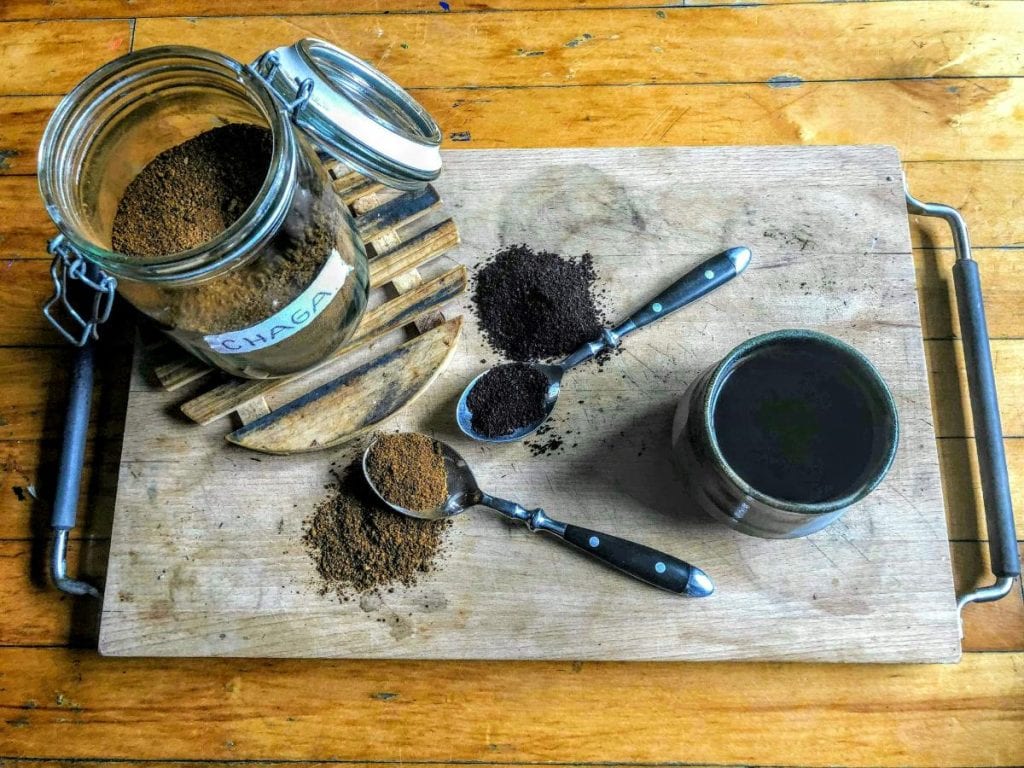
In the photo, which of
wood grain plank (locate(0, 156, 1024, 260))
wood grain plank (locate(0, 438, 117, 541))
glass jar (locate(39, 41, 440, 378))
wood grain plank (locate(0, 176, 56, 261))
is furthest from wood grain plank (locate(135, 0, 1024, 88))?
wood grain plank (locate(0, 438, 117, 541))

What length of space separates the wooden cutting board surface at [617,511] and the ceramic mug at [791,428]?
5.1 inches

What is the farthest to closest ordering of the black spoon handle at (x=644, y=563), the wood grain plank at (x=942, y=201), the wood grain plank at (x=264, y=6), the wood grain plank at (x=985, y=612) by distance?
the wood grain plank at (x=264, y=6) < the wood grain plank at (x=942, y=201) < the wood grain plank at (x=985, y=612) < the black spoon handle at (x=644, y=563)

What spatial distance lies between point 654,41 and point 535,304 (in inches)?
20.2

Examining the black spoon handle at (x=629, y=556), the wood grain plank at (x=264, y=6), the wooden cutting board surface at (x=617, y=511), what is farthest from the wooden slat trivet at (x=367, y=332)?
the wood grain plank at (x=264, y=6)

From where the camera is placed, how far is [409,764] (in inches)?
38.9

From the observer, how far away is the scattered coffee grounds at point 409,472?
3.07 ft

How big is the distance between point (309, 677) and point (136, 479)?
311 mm

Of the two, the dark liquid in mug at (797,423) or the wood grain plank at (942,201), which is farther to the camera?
the wood grain plank at (942,201)

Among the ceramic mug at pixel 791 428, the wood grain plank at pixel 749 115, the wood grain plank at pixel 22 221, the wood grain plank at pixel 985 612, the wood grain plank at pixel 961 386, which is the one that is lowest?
the wood grain plank at pixel 985 612

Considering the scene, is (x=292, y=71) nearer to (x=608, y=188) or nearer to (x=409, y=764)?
(x=608, y=188)

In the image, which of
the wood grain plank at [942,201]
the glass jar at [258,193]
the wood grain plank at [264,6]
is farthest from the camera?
the wood grain plank at [264,6]

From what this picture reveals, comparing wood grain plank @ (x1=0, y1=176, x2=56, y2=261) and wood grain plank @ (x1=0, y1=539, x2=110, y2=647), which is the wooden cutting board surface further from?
wood grain plank @ (x1=0, y1=176, x2=56, y2=261)

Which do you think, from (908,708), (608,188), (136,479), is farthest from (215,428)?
(908,708)

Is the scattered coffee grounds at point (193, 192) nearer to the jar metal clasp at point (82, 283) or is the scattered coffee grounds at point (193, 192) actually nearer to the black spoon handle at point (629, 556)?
the jar metal clasp at point (82, 283)
